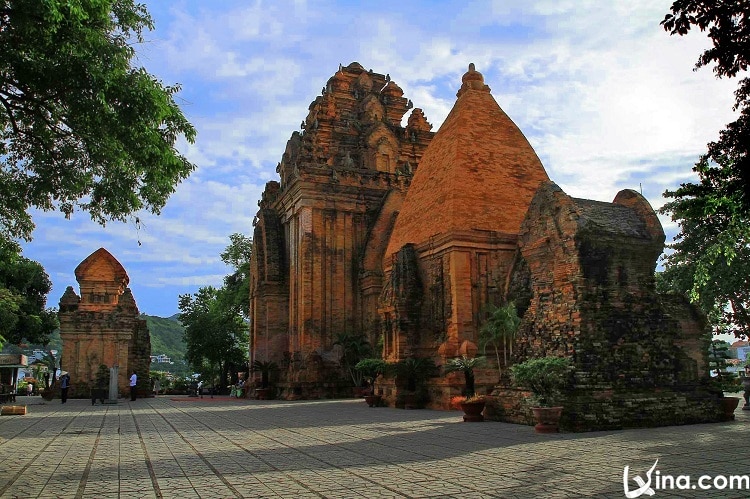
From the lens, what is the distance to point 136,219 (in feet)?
38.9

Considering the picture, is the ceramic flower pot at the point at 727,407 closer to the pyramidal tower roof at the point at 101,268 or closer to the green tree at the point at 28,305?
the pyramidal tower roof at the point at 101,268

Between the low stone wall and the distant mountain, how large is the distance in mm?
115106

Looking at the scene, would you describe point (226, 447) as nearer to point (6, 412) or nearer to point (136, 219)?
point (136, 219)

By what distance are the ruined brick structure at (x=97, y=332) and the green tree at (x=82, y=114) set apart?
57.8 ft

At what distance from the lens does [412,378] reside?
19.5m

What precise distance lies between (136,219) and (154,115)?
268 centimetres

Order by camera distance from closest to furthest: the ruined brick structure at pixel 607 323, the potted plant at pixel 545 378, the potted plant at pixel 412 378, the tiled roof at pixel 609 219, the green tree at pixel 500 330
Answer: the potted plant at pixel 545 378 → the ruined brick structure at pixel 607 323 → the tiled roof at pixel 609 219 → the green tree at pixel 500 330 → the potted plant at pixel 412 378

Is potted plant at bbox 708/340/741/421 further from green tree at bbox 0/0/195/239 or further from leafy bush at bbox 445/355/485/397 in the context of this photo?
green tree at bbox 0/0/195/239

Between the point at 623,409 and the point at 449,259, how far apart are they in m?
8.46

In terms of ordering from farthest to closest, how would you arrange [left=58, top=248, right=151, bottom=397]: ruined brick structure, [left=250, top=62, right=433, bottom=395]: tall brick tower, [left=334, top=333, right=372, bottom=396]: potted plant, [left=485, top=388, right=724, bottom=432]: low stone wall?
1. [left=58, top=248, right=151, bottom=397]: ruined brick structure
2. [left=250, top=62, right=433, bottom=395]: tall brick tower
3. [left=334, top=333, right=372, bottom=396]: potted plant
4. [left=485, top=388, right=724, bottom=432]: low stone wall

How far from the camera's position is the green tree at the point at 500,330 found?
52.7 feet
